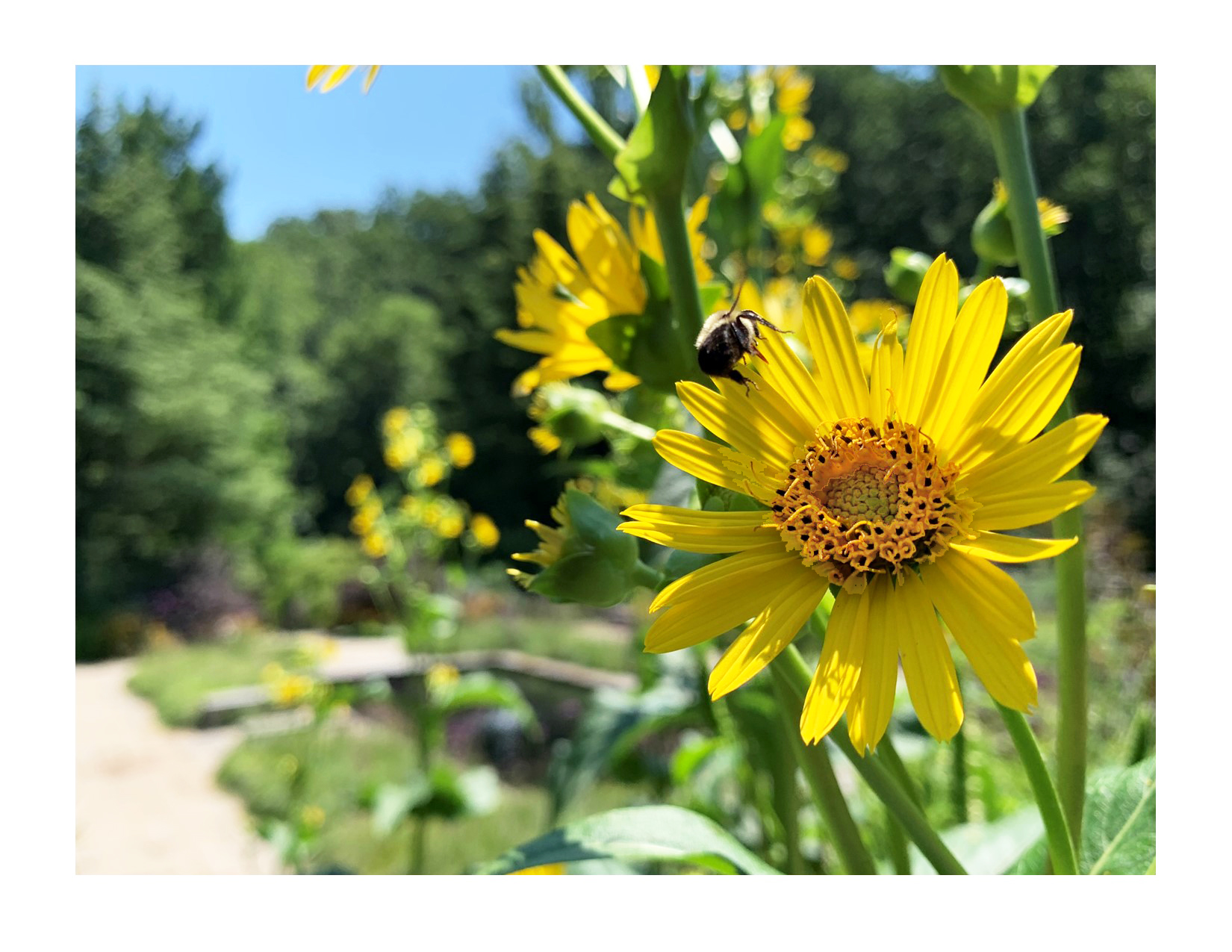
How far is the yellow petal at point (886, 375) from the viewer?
1.11ft

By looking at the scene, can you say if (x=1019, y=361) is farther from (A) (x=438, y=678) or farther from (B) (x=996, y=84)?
(A) (x=438, y=678)

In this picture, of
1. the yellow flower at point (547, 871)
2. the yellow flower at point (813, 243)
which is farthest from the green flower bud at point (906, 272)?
the yellow flower at point (813, 243)

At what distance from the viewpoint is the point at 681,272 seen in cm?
39

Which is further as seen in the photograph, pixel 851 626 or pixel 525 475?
pixel 525 475

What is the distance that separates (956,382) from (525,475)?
7129 mm

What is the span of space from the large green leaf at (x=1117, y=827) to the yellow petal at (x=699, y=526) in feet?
0.73

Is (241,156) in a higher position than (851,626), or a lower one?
higher

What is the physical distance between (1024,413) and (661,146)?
7.1 inches

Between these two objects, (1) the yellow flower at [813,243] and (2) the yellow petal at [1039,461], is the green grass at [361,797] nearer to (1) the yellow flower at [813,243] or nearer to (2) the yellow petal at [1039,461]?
(1) the yellow flower at [813,243]

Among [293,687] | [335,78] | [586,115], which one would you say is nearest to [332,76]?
[335,78]
